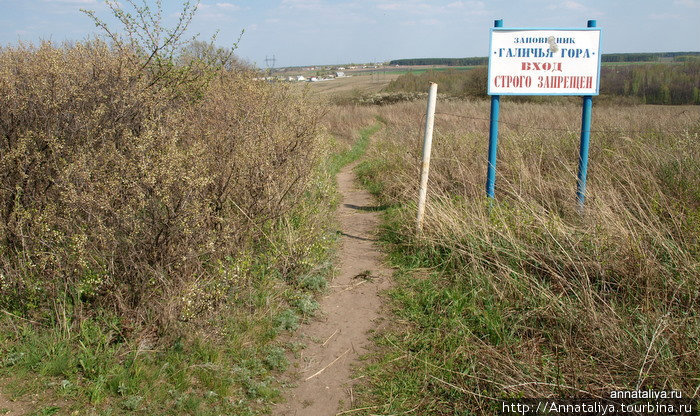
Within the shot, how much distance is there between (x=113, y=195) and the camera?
350 centimetres

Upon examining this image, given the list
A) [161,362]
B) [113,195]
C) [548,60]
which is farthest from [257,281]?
[548,60]

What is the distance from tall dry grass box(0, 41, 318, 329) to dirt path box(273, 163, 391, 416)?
83cm

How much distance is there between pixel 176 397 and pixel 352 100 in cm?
3249

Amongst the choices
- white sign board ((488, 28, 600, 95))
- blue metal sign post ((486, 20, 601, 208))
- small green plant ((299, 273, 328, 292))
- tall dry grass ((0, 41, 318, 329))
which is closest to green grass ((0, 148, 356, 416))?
tall dry grass ((0, 41, 318, 329))

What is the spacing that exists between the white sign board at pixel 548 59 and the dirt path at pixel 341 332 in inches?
96.5

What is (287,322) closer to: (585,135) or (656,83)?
(585,135)

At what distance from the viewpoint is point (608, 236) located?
4.30 meters

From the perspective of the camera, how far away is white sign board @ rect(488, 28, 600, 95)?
568cm

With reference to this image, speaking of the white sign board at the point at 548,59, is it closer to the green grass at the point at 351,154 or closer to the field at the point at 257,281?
the field at the point at 257,281

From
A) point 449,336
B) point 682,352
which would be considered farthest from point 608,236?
point 449,336

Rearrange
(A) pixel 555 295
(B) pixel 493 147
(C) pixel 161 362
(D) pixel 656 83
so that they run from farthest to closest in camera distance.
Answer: (D) pixel 656 83, (B) pixel 493 147, (A) pixel 555 295, (C) pixel 161 362

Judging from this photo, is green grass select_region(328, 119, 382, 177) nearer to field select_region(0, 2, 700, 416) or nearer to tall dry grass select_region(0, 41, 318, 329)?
field select_region(0, 2, 700, 416)

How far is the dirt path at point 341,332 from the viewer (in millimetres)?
3168

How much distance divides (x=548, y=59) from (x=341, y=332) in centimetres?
395
